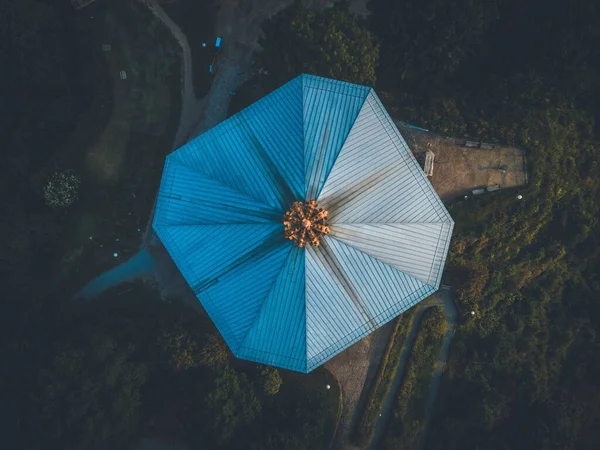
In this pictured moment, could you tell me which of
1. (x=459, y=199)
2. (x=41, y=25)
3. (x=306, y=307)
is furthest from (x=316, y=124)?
(x=41, y=25)

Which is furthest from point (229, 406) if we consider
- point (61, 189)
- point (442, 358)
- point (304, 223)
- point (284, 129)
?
point (61, 189)

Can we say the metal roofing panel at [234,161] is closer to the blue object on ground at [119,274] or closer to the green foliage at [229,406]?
the blue object on ground at [119,274]

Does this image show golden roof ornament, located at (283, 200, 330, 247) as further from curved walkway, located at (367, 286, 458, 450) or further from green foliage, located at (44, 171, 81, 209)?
green foliage, located at (44, 171, 81, 209)

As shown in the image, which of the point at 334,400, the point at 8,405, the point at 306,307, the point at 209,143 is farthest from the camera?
the point at 334,400

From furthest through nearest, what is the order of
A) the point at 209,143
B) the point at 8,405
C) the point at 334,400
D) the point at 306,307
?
the point at 334,400
the point at 8,405
the point at 209,143
the point at 306,307

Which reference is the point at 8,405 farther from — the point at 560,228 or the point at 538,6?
the point at 538,6
